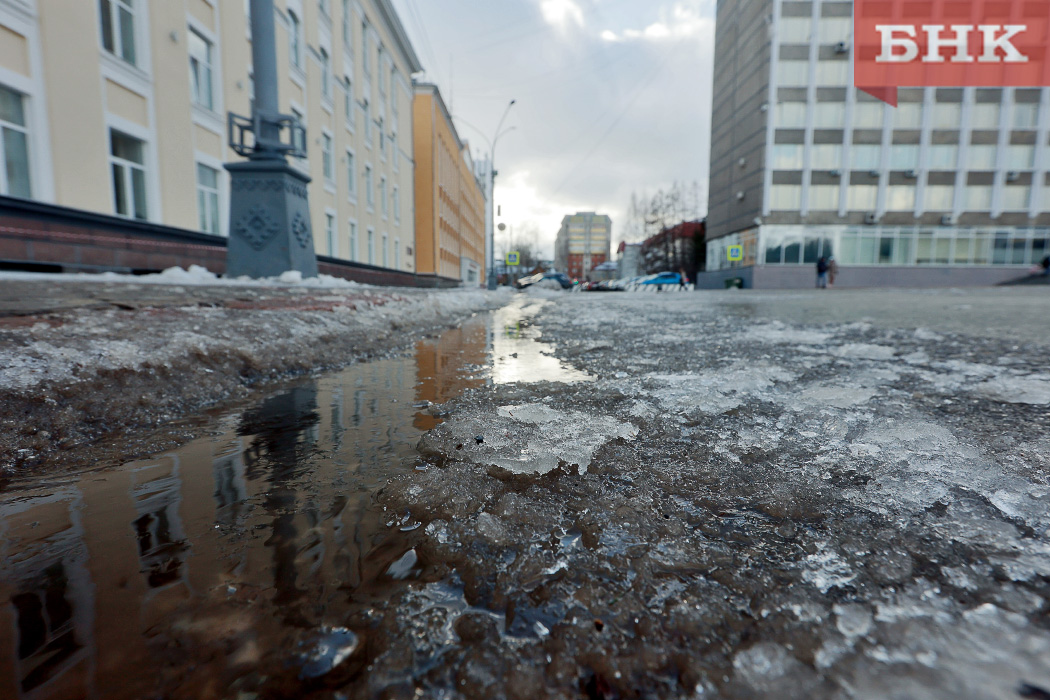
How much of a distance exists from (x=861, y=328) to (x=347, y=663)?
4.84 metres

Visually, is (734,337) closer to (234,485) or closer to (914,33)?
(234,485)

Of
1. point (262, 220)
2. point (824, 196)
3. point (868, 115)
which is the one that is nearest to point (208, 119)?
point (262, 220)

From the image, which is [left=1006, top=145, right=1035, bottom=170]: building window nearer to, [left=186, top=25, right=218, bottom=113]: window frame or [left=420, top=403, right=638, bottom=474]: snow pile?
[left=186, top=25, right=218, bottom=113]: window frame

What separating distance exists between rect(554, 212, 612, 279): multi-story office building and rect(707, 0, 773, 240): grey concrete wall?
8651cm

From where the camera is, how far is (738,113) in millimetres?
32875

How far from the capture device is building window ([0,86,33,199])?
259 inches

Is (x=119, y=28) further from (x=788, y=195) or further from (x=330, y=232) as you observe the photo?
(x=788, y=195)

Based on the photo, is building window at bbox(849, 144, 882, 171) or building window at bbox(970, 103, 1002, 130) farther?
building window at bbox(849, 144, 882, 171)

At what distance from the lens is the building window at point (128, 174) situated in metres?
8.07

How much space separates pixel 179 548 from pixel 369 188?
20881 mm

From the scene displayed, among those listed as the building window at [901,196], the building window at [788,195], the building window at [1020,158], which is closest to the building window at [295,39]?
the building window at [788,195]

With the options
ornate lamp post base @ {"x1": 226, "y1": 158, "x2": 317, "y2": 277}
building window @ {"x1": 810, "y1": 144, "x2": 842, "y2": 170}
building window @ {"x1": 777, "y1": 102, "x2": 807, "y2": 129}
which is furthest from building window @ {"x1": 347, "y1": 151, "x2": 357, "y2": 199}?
building window @ {"x1": 810, "y1": 144, "x2": 842, "y2": 170}

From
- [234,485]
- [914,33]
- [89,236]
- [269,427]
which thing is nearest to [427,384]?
[269,427]

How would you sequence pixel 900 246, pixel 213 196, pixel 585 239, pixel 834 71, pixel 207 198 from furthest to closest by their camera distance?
pixel 585 239 → pixel 900 246 → pixel 834 71 → pixel 213 196 → pixel 207 198
